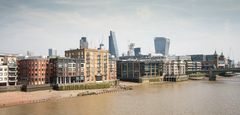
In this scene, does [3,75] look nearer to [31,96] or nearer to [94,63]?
[31,96]

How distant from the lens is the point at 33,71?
132875mm

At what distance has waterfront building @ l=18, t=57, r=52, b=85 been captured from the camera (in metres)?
133

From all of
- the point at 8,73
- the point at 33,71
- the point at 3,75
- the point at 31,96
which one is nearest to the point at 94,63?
the point at 33,71

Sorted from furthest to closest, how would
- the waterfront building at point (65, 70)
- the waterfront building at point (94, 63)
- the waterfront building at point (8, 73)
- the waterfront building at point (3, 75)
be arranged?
the waterfront building at point (94, 63)
the waterfront building at point (65, 70)
the waterfront building at point (8, 73)
the waterfront building at point (3, 75)

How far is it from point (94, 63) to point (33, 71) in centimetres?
3830

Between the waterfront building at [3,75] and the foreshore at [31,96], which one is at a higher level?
the waterfront building at [3,75]

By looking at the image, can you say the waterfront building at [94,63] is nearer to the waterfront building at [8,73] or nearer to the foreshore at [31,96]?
the foreshore at [31,96]

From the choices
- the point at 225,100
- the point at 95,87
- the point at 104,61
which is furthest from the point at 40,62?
the point at 225,100

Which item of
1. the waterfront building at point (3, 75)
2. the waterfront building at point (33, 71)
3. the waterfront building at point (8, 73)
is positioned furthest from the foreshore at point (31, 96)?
the waterfront building at point (33, 71)

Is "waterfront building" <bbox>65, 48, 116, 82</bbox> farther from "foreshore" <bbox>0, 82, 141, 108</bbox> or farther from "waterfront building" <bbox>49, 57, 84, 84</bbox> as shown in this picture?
Answer: "foreshore" <bbox>0, 82, 141, 108</bbox>

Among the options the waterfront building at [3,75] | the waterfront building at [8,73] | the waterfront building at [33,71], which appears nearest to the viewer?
the waterfront building at [3,75]

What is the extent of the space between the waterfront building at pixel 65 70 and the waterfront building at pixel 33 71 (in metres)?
3.40

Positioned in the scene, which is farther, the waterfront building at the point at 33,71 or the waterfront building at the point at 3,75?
the waterfront building at the point at 33,71

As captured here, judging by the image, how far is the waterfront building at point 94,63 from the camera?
155 metres
